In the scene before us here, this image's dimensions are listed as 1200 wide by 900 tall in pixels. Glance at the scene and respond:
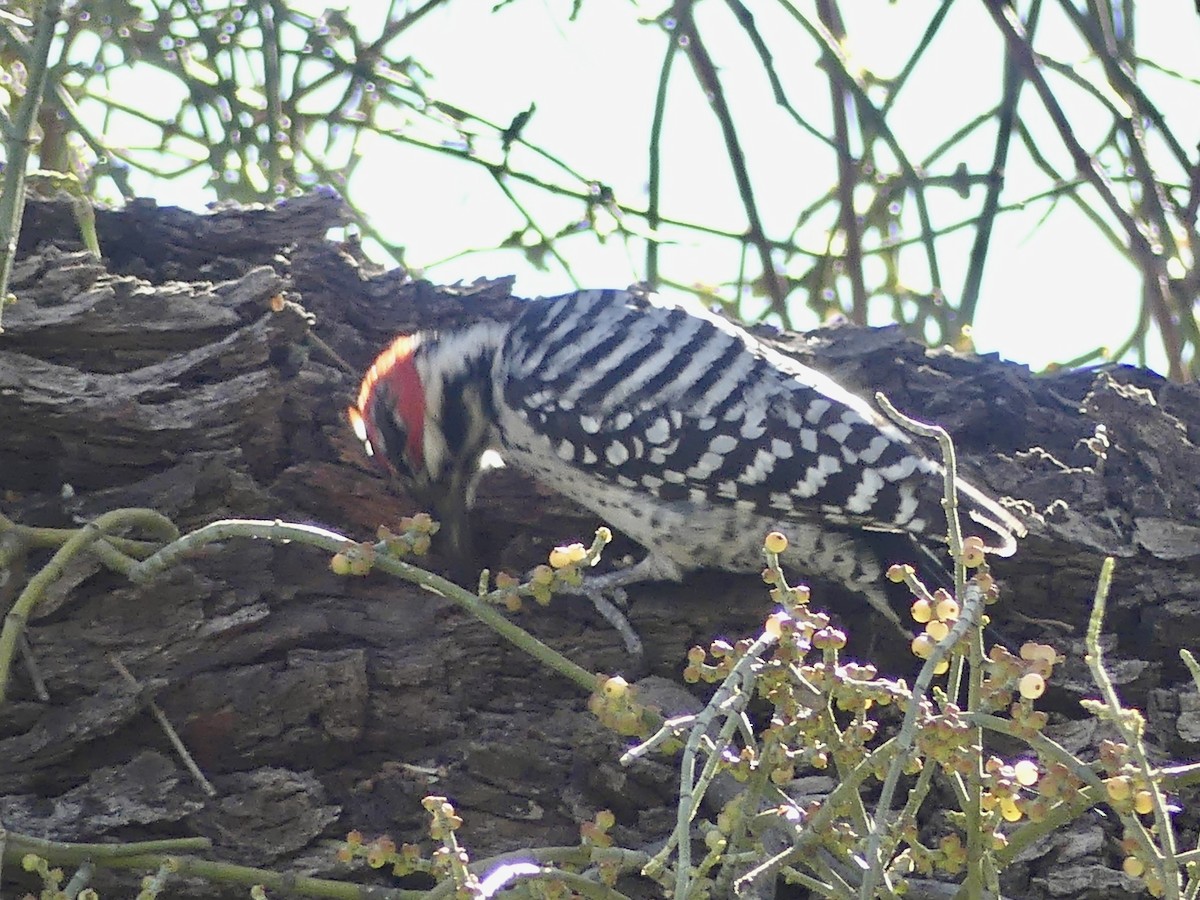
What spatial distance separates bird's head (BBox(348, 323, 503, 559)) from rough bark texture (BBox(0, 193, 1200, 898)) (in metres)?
0.05

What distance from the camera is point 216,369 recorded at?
8.16 ft

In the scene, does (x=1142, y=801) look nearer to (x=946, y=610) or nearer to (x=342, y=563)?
(x=946, y=610)

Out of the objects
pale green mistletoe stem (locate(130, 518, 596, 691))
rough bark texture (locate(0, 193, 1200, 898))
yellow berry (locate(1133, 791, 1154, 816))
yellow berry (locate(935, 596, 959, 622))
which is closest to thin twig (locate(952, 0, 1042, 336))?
rough bark texture (locate(0, 193, 1200, 898))

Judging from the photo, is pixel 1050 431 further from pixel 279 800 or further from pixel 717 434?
pixel 279 800

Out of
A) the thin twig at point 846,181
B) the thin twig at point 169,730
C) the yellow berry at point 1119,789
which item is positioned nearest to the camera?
the yellow berry at point 1119,789

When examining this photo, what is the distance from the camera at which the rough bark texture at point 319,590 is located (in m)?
2.12

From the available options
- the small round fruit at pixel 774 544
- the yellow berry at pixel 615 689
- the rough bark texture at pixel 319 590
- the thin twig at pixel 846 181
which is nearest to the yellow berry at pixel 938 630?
the small round fruit at pixel 774 544

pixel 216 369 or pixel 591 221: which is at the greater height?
pixel 591 221

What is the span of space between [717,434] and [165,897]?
1334 mm

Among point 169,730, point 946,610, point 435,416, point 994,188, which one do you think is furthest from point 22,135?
point 994,188

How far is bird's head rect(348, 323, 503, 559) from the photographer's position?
2.65 metres

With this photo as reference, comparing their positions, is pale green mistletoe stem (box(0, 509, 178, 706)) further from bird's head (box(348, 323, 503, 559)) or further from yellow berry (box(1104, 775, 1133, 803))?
yellow berry (box(1104, 775, 1133, 803))

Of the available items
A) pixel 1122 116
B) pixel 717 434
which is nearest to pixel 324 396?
pixel 717 434

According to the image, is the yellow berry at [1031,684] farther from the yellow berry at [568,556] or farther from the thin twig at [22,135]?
the thin twig at [22,135]
